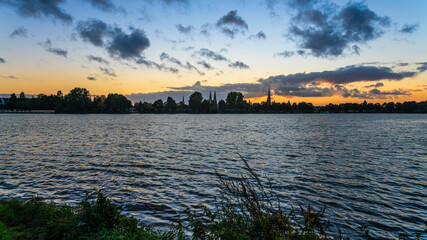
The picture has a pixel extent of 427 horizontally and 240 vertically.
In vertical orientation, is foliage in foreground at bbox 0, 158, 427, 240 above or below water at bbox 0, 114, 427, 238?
above

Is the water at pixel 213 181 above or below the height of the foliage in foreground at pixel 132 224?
below

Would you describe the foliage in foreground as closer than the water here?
Yes

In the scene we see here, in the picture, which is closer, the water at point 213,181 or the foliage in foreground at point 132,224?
the foliage in foreground at point 132,224

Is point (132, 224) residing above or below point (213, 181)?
above

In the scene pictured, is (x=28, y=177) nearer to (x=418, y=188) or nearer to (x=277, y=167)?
(x=277, y=167)

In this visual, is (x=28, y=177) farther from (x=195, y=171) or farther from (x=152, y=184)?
(x=195, y=171)

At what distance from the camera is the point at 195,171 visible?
20.8 metres

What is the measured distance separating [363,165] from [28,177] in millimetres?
31544

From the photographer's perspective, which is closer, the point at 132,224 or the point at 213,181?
the point at 132,224

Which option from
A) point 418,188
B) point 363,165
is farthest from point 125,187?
point 363,165

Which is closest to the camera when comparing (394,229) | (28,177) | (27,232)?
(27,232)

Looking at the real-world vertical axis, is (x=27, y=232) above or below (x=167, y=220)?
above

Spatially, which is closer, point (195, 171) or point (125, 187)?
point (125, 187)

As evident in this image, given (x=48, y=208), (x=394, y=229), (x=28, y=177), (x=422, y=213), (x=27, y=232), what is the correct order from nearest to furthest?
(x=27, y=232) < (x=48, y=208) < (x=394, y=229) < (x=422, y=213) < (x=28, y=177)
